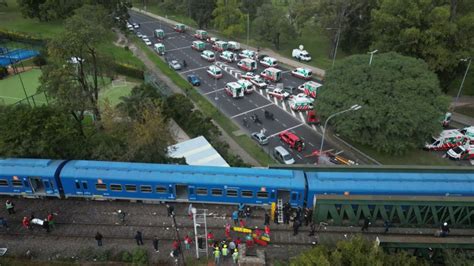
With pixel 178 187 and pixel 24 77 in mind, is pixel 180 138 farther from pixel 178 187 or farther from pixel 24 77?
pixel 24 77

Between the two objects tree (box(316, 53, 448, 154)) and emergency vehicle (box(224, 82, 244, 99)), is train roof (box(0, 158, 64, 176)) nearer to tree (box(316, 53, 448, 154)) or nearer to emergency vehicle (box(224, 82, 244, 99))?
tree (box(316, 53, 448, 154))

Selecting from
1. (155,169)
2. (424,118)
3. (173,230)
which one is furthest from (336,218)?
(424,118)

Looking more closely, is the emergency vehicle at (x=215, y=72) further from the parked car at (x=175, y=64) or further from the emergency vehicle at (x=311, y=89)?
the emergency vehicle at (x=311, y=89)

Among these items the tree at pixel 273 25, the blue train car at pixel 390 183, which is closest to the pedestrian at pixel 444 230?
the blue train car at pixel 390 183

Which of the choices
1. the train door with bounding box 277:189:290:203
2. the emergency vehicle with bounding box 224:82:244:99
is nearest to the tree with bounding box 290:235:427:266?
the train door with bounding box 277:189:290:203

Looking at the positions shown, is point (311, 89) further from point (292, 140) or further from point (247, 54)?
point (247, 54)
